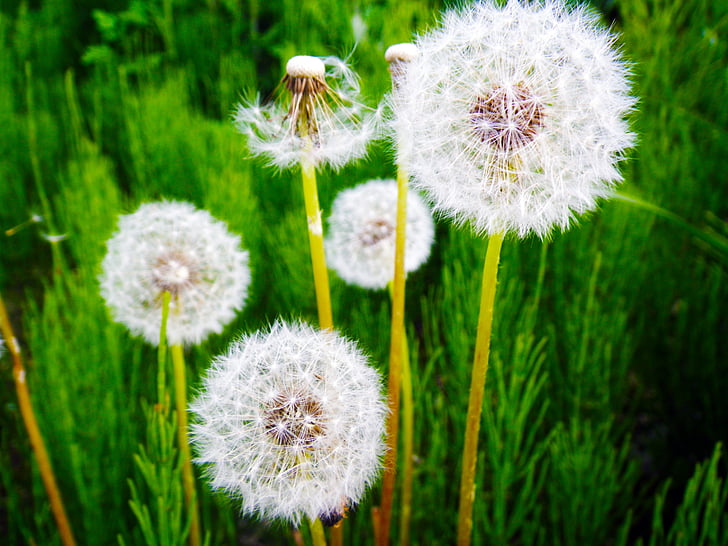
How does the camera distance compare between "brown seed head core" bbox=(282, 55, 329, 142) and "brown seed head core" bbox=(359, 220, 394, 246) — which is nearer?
"brown seed head core" bbox=(282, 55, 329, 142)

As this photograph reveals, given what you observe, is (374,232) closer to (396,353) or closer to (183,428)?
(396,353)

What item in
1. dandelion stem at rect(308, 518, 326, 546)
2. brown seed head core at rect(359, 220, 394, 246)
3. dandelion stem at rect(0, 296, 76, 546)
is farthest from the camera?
brown seed head core at rect(359, 220, 394, 246)

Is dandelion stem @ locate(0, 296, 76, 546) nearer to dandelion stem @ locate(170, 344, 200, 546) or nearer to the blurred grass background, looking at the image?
the blurred grass background

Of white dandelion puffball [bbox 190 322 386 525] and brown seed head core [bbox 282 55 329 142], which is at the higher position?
brown seed head core [bbox 282 55 329 142]

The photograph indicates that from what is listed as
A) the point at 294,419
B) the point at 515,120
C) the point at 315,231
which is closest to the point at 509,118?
the point at 515,120

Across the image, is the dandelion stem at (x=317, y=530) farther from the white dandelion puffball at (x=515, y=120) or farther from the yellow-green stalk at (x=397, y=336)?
the white dandelion puffball at (x=515, y=120)

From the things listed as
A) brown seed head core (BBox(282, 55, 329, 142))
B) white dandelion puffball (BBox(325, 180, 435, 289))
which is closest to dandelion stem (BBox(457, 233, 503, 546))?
brown seed head core (BBox(282, 55, 329, 142))

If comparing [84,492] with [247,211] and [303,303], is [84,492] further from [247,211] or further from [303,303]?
[247,211]
